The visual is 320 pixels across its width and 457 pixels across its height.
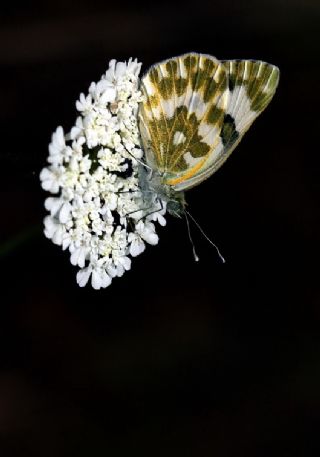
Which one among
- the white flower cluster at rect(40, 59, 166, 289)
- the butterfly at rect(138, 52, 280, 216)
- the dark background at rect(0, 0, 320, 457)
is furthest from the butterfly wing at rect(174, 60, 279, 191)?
the dark background at rect(0, 0, 320, 457)

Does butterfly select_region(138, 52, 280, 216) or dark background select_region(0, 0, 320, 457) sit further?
dark background select_region(0, 0, 320, 457)

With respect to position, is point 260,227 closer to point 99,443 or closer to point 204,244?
point 204,244

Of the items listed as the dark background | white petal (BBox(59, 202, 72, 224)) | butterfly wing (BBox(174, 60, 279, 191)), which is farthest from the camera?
the dark background

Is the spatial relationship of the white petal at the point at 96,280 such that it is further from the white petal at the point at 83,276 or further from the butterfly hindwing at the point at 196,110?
the butterfly hindwing at the point at 196,110

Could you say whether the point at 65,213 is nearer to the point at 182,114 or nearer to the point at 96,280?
the point at 96,280

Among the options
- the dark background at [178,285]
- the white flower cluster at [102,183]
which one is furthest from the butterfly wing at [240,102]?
the dark background at [178,285]

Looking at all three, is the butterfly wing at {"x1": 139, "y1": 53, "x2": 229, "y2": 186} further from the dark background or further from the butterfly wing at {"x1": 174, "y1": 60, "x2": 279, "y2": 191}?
the dark background

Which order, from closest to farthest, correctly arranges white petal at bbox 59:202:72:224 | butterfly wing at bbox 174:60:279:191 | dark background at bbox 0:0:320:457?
white petal at bbox 59:202:72:224 → butterfly wing at bbox 174:60:279:191 → dark background at bbox 0:0:320:457
